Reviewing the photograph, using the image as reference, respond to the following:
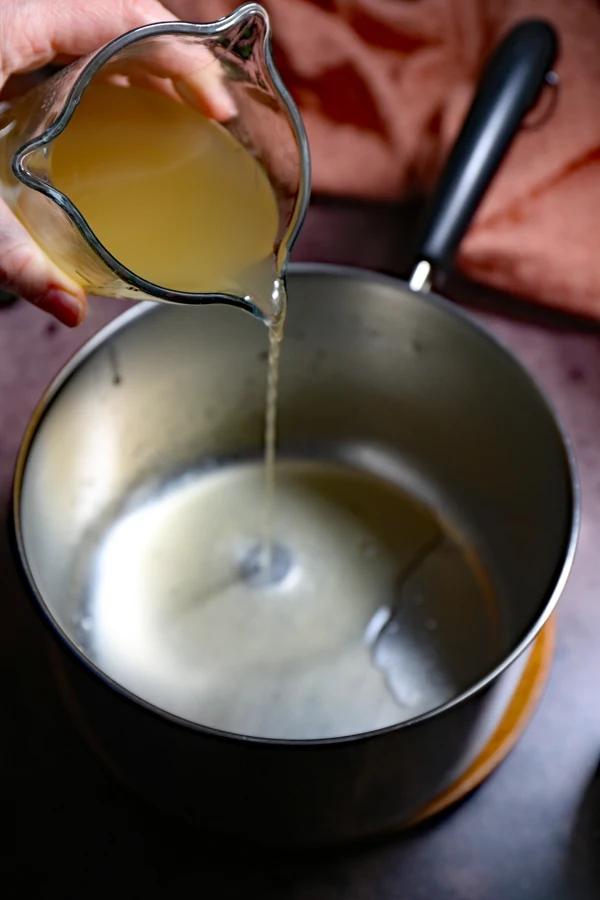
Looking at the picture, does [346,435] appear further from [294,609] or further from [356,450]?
[294,609]

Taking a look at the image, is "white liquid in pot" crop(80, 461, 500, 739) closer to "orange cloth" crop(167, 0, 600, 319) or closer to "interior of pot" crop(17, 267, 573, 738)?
"interior of pot" crop(17, 267, 573, 738)

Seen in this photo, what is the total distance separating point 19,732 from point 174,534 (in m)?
0.19

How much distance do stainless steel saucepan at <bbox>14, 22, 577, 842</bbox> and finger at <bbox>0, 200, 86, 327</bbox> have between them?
0.09 metres

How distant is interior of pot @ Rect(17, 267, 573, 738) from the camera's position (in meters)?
0.59

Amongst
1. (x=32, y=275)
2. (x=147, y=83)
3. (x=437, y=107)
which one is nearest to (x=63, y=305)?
(x=32, y=275)

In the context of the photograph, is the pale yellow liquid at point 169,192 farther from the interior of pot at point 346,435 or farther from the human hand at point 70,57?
the interior of pot at point 346,435

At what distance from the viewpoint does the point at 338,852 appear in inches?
20.2

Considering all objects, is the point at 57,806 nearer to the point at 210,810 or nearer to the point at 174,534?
the point at 210,810

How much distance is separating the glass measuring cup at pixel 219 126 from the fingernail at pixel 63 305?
1 cm

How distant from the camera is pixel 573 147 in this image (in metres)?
0.77

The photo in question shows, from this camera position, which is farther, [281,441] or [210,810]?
[281,441]

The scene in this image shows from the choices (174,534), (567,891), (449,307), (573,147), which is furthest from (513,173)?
(567,891)

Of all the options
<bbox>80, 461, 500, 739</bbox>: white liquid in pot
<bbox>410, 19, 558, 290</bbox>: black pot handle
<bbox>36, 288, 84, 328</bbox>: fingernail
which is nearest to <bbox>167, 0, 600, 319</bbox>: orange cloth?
<bbox>410, 19, 558, 290</bbox>: black pot handle

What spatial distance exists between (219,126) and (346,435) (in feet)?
0.98
